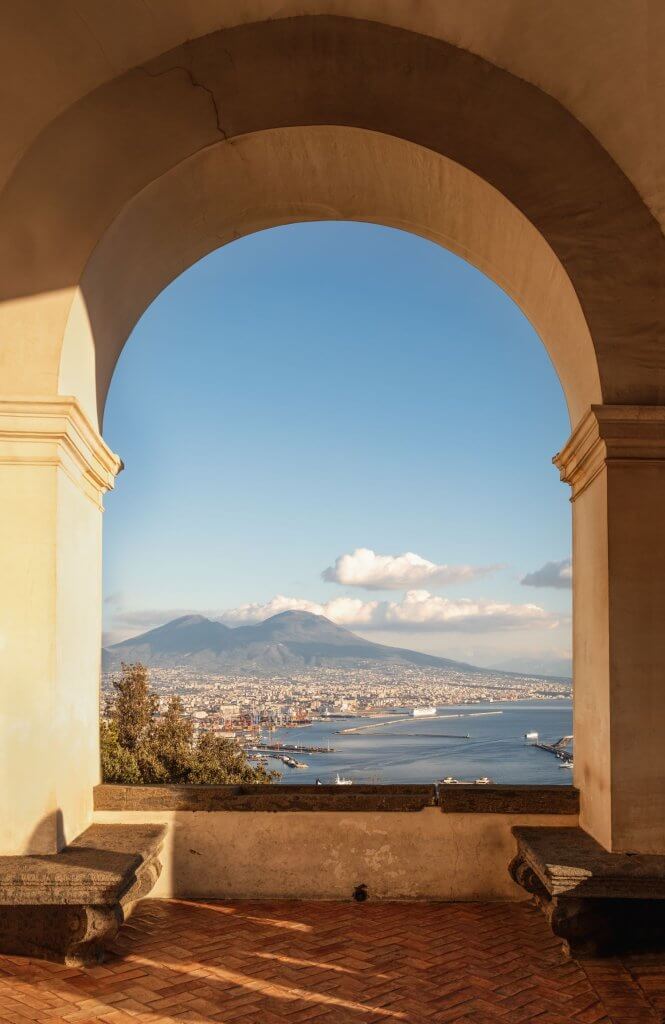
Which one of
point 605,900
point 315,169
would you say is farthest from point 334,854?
point 315,169

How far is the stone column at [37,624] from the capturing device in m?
4.24

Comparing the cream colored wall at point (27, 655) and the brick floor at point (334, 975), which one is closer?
the brick floor at point (334, 975)

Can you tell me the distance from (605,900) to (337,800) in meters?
1.61

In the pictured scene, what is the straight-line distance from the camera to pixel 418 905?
492 cm

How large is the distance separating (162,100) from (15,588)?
270 cm

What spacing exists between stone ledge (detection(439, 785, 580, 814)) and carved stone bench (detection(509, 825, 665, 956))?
2.32 ft

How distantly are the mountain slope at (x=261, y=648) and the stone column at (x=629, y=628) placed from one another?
49.2 meters

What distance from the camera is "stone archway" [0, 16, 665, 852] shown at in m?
4.34

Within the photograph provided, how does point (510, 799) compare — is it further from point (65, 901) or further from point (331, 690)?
point (331, 690)

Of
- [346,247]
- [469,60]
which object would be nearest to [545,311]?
[469,60]

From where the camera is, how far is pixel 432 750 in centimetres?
3638

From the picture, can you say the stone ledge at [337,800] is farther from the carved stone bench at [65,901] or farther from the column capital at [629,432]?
the column capital at [629,432]

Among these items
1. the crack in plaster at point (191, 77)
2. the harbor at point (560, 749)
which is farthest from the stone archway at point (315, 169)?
the harbor at point (560, 749)

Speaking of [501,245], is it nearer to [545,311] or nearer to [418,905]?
[545,311]
